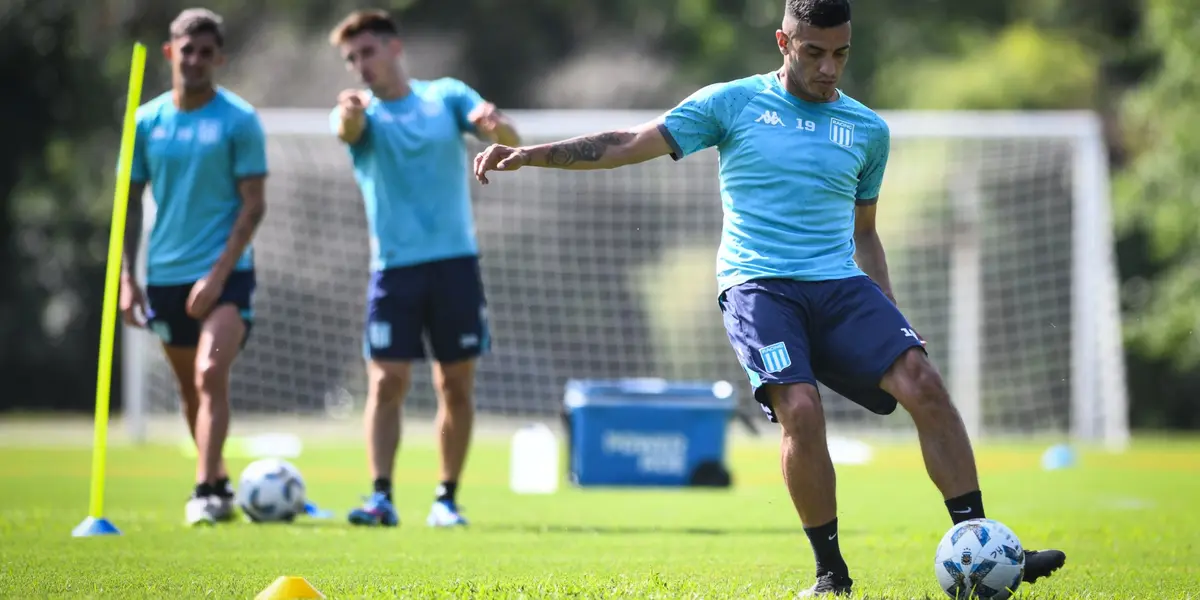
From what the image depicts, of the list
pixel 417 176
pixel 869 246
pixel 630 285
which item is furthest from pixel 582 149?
pixel 630 285

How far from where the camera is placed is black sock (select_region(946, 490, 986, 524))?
18.1 feet

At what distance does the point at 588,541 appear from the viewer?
7.63 metres

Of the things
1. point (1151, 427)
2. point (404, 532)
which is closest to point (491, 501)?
point (404, 532)

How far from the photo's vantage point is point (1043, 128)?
17.4 meters

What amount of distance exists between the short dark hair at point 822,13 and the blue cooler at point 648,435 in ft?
20.9

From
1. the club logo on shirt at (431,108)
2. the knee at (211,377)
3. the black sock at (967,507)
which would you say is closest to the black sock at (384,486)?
the knee at (211,377)

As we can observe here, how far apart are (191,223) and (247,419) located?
11.9 m

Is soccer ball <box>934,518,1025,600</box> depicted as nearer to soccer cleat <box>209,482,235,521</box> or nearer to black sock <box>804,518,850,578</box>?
black sock <box>804,518,850,578</box>

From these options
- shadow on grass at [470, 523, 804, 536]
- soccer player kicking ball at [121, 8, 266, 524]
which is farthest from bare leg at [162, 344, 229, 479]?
shadow on grass at [470, 523, 804, 536]

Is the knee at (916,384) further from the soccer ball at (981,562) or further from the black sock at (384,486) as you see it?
the black sock at (384,486)

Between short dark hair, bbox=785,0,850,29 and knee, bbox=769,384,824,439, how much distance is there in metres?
1.30

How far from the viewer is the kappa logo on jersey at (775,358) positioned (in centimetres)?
550

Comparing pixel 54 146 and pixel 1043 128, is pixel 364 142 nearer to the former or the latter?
pixel 1043 128

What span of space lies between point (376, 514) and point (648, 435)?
3925 millimetres
